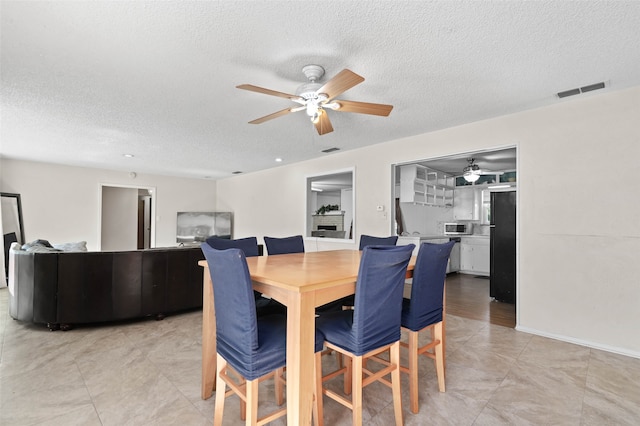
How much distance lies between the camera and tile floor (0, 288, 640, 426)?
5.95 feet

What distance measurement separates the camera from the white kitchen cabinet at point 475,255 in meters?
6.35

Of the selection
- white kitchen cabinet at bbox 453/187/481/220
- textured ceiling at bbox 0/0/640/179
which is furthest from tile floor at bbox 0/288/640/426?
white kitchen cabinet at bbox 453/187/481/220

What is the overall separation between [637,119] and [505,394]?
8.62 ft

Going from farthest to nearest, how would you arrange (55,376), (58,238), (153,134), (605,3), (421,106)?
(58,238) → (153,134) → (421,106) → (55,376) → (605,3)

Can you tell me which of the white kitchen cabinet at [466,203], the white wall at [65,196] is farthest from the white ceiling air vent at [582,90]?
the white wall at [65,196]

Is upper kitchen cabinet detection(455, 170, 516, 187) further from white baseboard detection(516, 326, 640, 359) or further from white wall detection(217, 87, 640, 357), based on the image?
white baseboard detection(516, 326, 640, 359)

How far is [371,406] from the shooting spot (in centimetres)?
192

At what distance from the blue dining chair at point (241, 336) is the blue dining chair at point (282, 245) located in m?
1.43

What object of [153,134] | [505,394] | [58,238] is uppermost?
[153,134]

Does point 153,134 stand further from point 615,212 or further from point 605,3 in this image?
point 615,212

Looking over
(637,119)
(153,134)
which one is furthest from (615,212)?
(153,134)

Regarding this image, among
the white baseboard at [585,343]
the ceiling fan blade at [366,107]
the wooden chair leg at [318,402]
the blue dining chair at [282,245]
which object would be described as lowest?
the white baseboard at [585,343]

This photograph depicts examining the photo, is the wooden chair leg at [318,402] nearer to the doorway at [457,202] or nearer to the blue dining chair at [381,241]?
the blue dining chair at [381,241]

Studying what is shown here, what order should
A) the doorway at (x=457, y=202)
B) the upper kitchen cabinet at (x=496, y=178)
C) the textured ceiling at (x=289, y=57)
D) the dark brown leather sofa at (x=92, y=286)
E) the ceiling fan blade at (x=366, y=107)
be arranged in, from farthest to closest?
the upper kitchen cabinet at (x=496, y=178) < the doorway at (x=457, y=202) < the dark brown leather sofa at (x=92, y=286) < the ceiling fan blade at (x=366, y=107) < the textured ceiling at (x=289, y=57)
